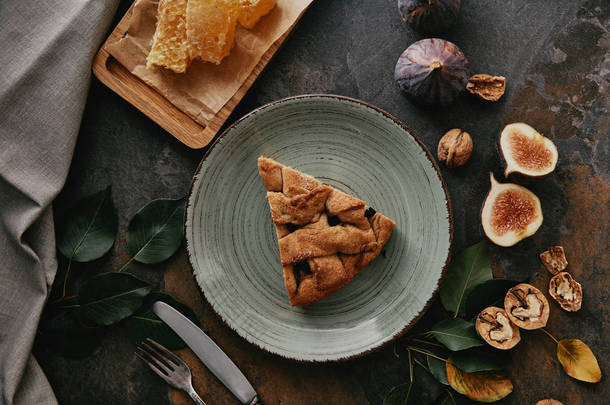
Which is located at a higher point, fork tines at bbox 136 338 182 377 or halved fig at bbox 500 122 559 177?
halved fig at bbox 500 122 559 177

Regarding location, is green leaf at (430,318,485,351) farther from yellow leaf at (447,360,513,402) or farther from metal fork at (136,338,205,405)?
metal fork at (136,338,205,405)

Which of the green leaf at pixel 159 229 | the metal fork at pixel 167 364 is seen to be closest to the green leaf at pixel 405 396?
the metal fork at pixel 167 364

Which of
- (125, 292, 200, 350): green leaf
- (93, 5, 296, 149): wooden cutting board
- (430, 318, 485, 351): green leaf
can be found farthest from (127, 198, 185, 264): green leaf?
(430, 318, 485, 351): green leaf

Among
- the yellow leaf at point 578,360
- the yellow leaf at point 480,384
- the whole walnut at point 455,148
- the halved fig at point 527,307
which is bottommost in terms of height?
the yellow leaf at point 578,360

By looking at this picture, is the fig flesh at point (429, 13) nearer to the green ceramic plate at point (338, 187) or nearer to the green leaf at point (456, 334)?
the green ceramic plate at point (338, 187)

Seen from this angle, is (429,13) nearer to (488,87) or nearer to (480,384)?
(488,87)

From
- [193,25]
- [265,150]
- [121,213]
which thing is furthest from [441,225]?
[121,213]
